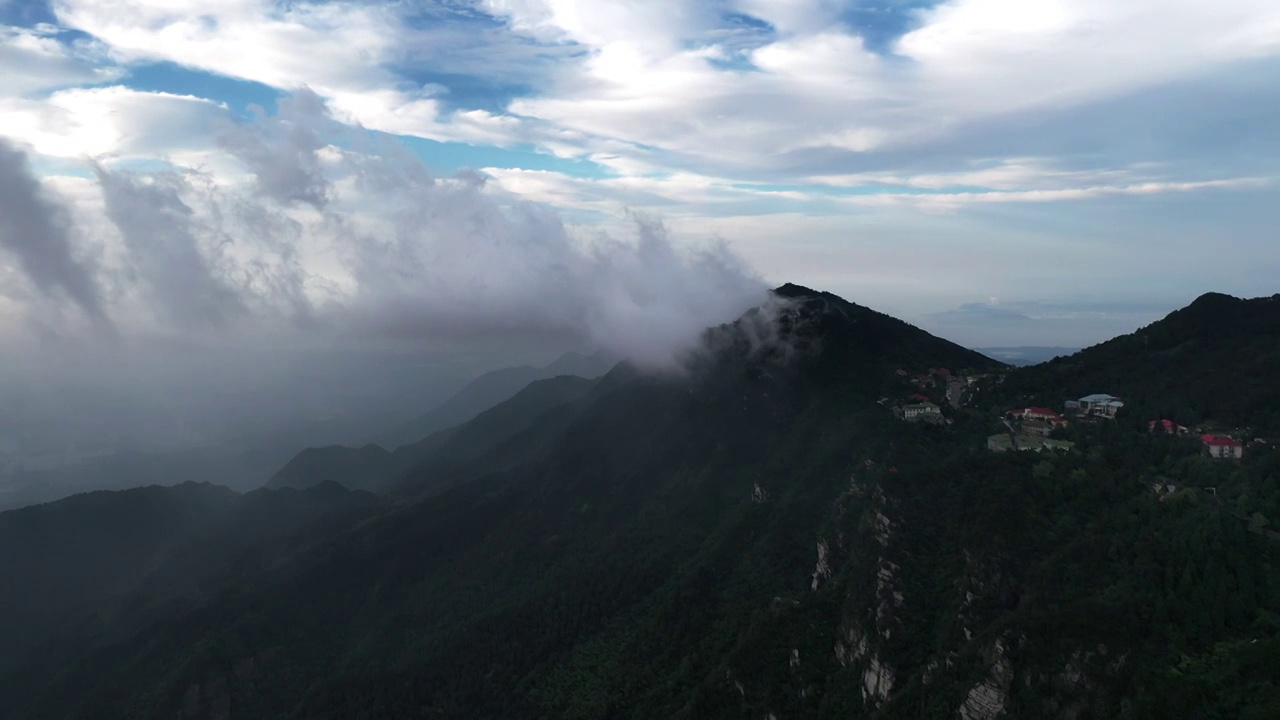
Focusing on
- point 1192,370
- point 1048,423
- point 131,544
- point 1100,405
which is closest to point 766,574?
point 1048,423

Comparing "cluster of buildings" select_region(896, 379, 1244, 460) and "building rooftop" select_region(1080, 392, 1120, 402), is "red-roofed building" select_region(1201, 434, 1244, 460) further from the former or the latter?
"building rooftop" select_region(1080, 392, 1120, 402)

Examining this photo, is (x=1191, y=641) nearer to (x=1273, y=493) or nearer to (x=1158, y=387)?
(x=1273, y=493)

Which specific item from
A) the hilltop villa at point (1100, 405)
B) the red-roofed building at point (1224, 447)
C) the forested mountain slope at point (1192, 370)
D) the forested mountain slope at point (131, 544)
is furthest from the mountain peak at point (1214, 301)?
the forested mountain slope at point (131, 544)

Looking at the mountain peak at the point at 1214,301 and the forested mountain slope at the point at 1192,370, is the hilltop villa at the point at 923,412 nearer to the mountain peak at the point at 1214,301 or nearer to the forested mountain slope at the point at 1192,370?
the forested mountain slope at the point at 1192,370

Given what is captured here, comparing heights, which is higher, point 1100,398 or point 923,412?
point 1100,398

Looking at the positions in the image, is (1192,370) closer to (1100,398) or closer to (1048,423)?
(1100,398)

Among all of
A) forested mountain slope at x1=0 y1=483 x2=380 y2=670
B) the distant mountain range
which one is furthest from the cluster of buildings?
forested mountain slope at x1=0 y1=483 x2=380 y2=670

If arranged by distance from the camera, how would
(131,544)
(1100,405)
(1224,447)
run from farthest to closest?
(131,544) → (1100,405) → (1224,447)
